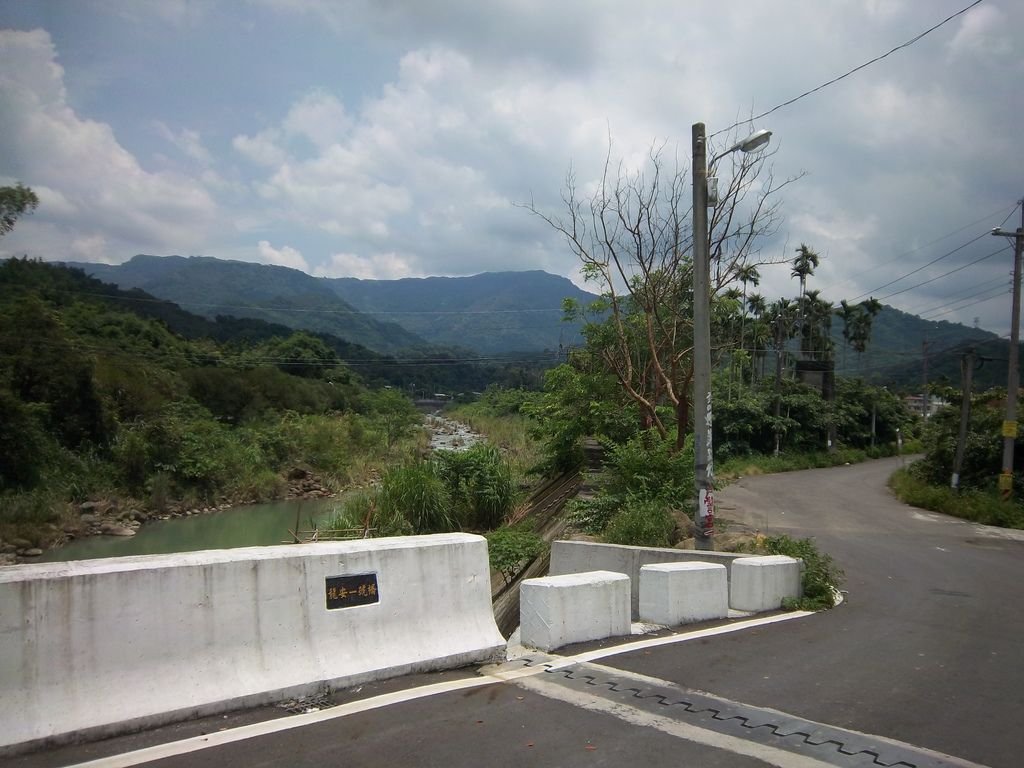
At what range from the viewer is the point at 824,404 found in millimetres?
53000

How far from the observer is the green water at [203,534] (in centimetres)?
2984

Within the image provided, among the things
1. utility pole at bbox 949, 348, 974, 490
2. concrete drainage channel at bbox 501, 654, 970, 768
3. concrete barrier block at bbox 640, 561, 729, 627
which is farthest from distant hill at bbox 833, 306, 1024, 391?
concrete drainage channel at bbox 501, 654, 970, 768

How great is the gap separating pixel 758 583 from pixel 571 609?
12.8 feet

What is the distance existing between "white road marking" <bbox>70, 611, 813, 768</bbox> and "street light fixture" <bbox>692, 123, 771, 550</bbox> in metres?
4.16

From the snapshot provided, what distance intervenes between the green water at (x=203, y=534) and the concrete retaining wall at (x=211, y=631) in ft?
69.3

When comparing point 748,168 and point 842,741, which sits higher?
point 748,168

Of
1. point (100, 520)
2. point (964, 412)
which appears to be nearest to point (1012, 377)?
point (964, 412)

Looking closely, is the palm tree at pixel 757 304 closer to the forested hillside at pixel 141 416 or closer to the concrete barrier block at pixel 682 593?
the forested hillside at pixel 141 416

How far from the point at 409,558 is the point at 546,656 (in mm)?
1578

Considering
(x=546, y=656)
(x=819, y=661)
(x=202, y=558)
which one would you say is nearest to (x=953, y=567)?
(x=819, y=661)

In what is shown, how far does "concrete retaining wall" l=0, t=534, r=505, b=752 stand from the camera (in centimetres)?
486

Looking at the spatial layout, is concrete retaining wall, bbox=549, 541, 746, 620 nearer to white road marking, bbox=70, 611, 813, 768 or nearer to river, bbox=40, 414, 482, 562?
white road marking, bbox=70, 611, 813, 768

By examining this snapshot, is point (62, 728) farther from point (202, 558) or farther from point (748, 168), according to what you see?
point (748, 168)

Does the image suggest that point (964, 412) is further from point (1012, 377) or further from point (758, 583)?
point (758, 583)
